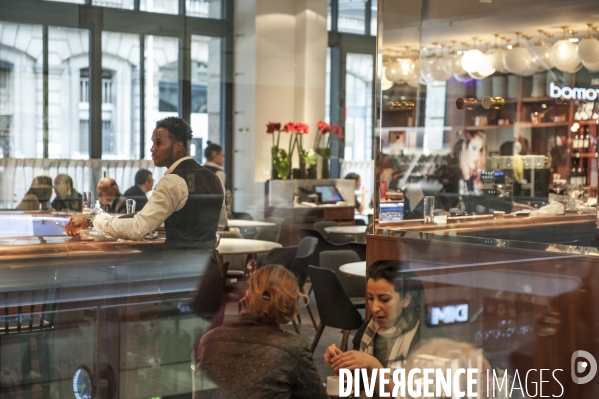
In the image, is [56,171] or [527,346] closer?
[527,346]

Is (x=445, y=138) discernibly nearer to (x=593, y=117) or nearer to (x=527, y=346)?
(x=593, y=117)

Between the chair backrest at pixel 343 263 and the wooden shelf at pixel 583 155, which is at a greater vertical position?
the wooden shelf at pixel 583 155

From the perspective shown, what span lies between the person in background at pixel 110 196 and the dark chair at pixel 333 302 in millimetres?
3336

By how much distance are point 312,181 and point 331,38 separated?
245cm

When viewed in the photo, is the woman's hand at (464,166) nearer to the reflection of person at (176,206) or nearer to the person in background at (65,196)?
the person in background at (65,196)

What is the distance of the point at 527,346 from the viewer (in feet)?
11.2

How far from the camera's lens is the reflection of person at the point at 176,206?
4.48 metres

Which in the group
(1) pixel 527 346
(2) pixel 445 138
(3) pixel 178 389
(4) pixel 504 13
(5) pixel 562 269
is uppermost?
(4) pixel 504 13

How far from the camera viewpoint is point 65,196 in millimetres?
8805

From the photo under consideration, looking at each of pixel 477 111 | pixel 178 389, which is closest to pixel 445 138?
pixel 477 111

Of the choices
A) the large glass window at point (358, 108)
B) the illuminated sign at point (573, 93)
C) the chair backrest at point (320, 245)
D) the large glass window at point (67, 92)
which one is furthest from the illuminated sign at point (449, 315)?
the illuminated sign at point (573, 93)

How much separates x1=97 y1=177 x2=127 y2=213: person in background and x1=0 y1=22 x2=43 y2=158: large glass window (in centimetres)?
84

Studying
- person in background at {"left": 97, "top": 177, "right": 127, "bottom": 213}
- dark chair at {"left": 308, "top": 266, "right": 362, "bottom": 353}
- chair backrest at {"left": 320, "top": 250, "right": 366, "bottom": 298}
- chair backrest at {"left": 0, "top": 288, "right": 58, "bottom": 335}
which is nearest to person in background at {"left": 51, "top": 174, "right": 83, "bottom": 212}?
person in background at {"left": 97, "top": 177, "right": 127, "bottom": 213}

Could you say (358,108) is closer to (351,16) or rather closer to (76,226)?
(351,16)
